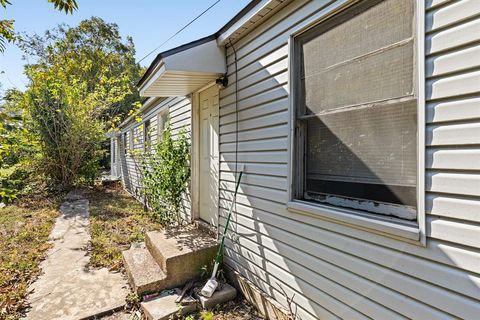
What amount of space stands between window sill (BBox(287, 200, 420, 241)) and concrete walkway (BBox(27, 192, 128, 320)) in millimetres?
2367

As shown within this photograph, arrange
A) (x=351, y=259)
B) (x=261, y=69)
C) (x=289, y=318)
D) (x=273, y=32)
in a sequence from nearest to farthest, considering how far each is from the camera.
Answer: (x=351, y=259) → (x=289, y=318) → (x=273, y=32) → (x=261, y=69)

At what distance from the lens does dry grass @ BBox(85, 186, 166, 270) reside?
14.6ft

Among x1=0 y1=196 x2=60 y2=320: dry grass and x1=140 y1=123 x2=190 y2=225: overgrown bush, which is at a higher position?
x1=140 y1=123 x2=190 y2=225: overgrown bush

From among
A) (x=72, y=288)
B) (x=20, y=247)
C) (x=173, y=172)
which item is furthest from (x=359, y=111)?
(x=20, y=247)

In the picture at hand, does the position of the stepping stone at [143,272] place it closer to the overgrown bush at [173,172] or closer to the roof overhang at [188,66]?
the overgrown bush at [173,172]

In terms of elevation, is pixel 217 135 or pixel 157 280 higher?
pixel 217 135

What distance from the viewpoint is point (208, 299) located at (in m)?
3.10

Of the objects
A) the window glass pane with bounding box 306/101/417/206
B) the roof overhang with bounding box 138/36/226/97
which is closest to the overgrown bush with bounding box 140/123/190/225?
the roof overhang with bounding box 138/36/226/97

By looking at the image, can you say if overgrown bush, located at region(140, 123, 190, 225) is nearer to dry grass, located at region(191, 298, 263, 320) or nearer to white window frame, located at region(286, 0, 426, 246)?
dry grass, located at region(191, 298, 263, 320)

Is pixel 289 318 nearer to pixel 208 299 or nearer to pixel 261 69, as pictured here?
pixel 208 299

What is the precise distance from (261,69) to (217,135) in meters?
1.42

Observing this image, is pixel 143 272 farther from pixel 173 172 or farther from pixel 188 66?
pixel 188 66

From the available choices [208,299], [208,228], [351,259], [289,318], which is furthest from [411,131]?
[208,228]

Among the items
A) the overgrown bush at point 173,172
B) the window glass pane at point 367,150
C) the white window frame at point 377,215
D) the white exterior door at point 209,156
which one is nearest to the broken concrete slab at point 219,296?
the white exterior door at point 209,156
